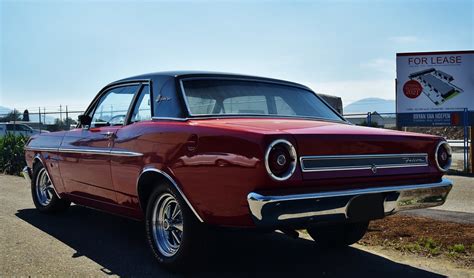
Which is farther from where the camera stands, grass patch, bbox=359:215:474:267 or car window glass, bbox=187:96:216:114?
grass patch, bbox=359:215:474:267

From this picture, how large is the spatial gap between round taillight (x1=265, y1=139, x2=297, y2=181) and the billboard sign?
11.7m

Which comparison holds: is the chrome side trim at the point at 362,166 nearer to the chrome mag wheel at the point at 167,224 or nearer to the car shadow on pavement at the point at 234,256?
the car shadow on pavement at the point at 234,256

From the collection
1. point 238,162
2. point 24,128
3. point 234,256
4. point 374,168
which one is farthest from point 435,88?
point 24,128

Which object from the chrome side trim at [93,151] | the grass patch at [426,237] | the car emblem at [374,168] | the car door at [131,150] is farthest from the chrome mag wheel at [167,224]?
the grass patch at [426,237]

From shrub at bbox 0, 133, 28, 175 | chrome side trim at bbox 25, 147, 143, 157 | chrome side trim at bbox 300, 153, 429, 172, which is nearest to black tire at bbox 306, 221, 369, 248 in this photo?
chrome side trim at bbox 300, 153, 429, 172

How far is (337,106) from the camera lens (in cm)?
1366

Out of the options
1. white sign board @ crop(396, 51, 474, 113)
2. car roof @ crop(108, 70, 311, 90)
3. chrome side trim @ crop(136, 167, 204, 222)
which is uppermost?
white sign board @ crop(396, 51, 474, 113)

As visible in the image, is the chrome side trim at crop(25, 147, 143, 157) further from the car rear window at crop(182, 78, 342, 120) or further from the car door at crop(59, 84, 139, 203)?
the car rear window at crop(182, 78, 342, 120)

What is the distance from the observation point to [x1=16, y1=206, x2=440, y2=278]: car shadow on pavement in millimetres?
4133

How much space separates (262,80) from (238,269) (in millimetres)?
1846

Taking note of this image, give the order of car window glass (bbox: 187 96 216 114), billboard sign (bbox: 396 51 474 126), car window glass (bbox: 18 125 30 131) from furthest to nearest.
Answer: car window glass (bbox: 18 125 30 131), billboard sign (bbox: 396 51 474 126), car window glass (bbox: 187 96 216 114)

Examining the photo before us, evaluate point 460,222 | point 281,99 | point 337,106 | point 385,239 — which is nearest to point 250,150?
point 281,99

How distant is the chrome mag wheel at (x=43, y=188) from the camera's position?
21.7 ft

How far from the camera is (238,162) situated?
3.32 meters
